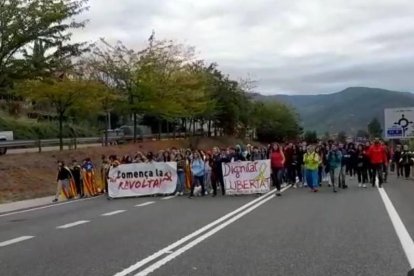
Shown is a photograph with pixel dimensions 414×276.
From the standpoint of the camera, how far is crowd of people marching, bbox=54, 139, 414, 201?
24672 millimetres

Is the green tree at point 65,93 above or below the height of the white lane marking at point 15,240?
above

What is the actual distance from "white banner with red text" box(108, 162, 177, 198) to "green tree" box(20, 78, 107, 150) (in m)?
12.3

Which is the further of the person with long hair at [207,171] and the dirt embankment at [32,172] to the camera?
the dirt embankment at [32,172]

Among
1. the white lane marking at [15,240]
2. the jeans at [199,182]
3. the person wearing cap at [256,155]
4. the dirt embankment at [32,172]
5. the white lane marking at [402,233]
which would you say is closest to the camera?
the white lane marking at [402,233]

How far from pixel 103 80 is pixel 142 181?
25094 mm

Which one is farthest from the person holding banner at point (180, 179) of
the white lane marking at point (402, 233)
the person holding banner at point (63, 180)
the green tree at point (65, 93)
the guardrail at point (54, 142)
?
the guardrail at point (54, 142)

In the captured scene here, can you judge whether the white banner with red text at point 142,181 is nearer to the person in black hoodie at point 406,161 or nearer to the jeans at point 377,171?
the jeans at point 377,171

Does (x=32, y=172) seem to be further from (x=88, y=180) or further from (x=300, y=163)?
(x=300, y=163)

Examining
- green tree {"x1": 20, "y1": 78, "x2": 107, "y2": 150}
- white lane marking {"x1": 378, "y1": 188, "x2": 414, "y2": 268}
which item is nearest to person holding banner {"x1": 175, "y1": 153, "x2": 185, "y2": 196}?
white lane marking {"x1": 378, "y1": 188, "x2": 414, "y2": 268}

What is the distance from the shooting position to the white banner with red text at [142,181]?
84.7 ft

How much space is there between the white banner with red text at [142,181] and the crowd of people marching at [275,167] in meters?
0.42

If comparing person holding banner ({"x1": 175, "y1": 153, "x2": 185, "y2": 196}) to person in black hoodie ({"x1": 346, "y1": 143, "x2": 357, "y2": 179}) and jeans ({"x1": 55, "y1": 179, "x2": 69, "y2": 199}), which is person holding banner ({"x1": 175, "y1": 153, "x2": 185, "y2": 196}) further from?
person in black hoodie ({"x1": 346, "y1": 143, "x2": 357, "y2": 179})

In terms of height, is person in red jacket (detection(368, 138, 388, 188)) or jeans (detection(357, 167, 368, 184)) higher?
person in red jacket (detection(368, 138, 388, 188))

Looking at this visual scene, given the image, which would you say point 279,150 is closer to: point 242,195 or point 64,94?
point 242,195
